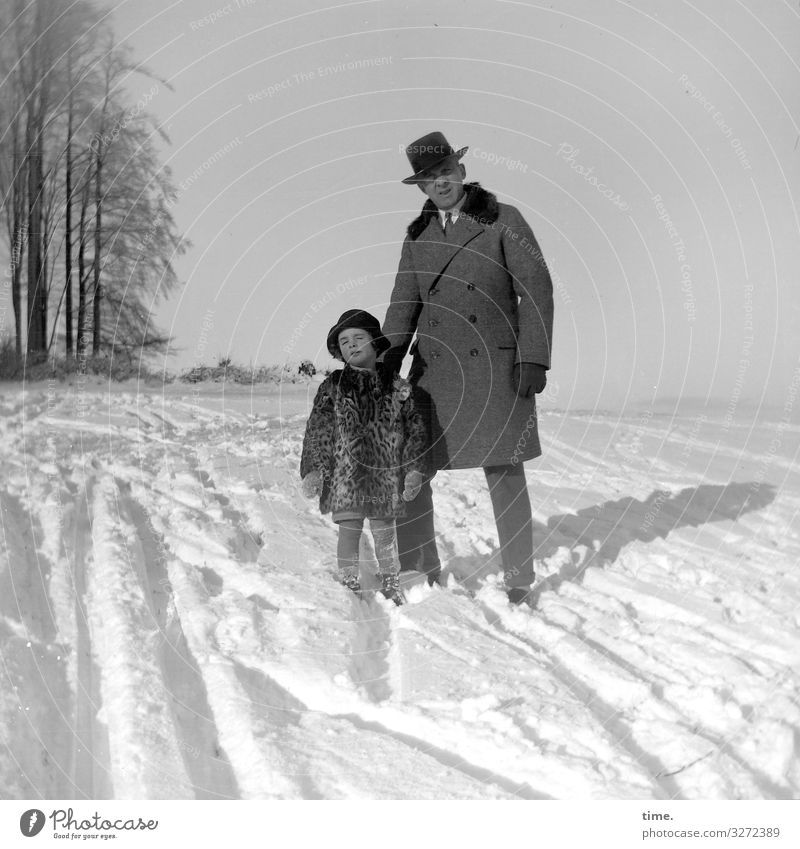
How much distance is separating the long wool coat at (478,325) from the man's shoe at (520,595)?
0.54 metres

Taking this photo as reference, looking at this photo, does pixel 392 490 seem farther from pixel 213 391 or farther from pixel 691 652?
pixel 213 391

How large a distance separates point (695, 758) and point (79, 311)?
5.18 m

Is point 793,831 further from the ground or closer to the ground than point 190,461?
closer to the ground

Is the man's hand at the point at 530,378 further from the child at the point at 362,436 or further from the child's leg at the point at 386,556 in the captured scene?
the child's leg at the point at 386,556

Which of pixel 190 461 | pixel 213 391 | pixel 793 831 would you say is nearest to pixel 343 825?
pixel 793 831

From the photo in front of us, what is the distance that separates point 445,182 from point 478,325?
60 cm

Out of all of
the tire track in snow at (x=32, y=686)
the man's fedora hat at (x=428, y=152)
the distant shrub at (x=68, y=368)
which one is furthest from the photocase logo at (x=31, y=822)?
the distant shrub at (x=68, y=368)

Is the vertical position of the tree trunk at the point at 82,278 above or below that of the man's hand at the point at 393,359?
above

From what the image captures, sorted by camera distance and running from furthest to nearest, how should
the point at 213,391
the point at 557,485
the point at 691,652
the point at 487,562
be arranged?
1. the point at 213,391
2. the point at 557,485
3. the point at 487,562
4. the point at 691,652

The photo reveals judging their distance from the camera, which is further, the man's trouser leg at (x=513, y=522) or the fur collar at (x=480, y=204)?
the man's trouser leg at (x=513, y=522)

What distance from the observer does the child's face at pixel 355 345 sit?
359 cm

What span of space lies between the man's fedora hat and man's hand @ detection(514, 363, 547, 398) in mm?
882

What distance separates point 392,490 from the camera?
362cm

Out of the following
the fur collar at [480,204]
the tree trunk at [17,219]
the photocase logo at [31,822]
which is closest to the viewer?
the photocase logo at [31,822]
